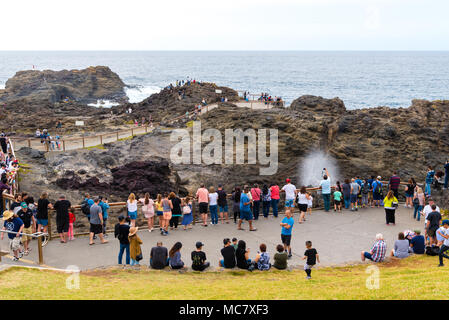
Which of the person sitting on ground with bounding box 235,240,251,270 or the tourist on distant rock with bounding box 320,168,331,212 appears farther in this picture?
the tourist on distant rock with bounding box 320,168,331,212

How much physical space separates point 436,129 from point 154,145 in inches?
680

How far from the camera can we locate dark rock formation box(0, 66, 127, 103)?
6347 centimetres

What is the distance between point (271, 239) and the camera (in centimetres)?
1501

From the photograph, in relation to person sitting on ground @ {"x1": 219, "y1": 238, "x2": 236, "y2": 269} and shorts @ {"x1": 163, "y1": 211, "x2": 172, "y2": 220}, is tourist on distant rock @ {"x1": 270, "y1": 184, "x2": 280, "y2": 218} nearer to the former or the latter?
shorts @ {"x1": 163, "y1": 211, "x2": 172, "y2": 220}

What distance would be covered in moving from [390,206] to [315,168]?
7847mm

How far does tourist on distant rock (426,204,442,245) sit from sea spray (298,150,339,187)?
9.15 meters

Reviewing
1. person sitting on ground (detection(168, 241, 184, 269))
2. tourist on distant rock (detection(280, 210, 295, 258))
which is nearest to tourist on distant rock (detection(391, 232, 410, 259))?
tourist on distant rock (detection(280, 210, 295, 258))

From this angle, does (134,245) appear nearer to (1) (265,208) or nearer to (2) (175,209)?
(2) (175,209)

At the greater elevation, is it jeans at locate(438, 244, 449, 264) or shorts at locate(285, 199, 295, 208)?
jeans at locate(438, 244, 449, 264)

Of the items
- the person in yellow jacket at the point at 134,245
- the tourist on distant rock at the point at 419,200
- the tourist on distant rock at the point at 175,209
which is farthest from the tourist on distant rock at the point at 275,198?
the person in yellow jacket at the point at 134,245

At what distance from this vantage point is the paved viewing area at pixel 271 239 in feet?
42.5

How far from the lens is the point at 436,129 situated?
1013 inches

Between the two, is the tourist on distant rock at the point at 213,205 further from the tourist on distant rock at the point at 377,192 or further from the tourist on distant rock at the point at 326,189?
the tourist on distant rock at the point at 377,192
